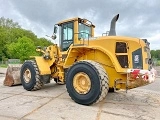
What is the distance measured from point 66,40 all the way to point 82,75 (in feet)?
6.81

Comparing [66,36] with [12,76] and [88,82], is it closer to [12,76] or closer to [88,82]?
[88,82]

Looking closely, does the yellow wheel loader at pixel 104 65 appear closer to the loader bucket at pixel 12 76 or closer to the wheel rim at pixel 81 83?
the wheel rim at pixel 81 83

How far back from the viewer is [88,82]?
560 centimetres

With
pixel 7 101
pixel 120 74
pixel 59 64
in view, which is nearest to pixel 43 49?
pixel 59 64

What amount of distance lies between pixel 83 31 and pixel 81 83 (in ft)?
7.38

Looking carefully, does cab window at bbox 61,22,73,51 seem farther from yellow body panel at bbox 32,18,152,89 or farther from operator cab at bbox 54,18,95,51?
yellow body panel at bbox 32,18,152,89

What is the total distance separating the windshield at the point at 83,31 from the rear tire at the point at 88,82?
1657 mm

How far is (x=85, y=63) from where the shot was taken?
5.62 meters

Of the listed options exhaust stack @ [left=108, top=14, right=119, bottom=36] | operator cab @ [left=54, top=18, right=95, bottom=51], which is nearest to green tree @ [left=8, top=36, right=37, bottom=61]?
operator cab @ [left=54, top=18, right=95, bottom=51]

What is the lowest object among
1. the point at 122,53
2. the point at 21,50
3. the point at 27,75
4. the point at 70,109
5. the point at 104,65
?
the point at 70,109

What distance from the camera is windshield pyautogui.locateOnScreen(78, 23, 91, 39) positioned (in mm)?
7137

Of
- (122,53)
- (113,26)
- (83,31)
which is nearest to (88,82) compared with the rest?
(122,53)

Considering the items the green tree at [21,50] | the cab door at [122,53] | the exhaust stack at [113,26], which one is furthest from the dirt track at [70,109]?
the green tree at [21,50]

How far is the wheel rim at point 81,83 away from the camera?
5.62 meters
